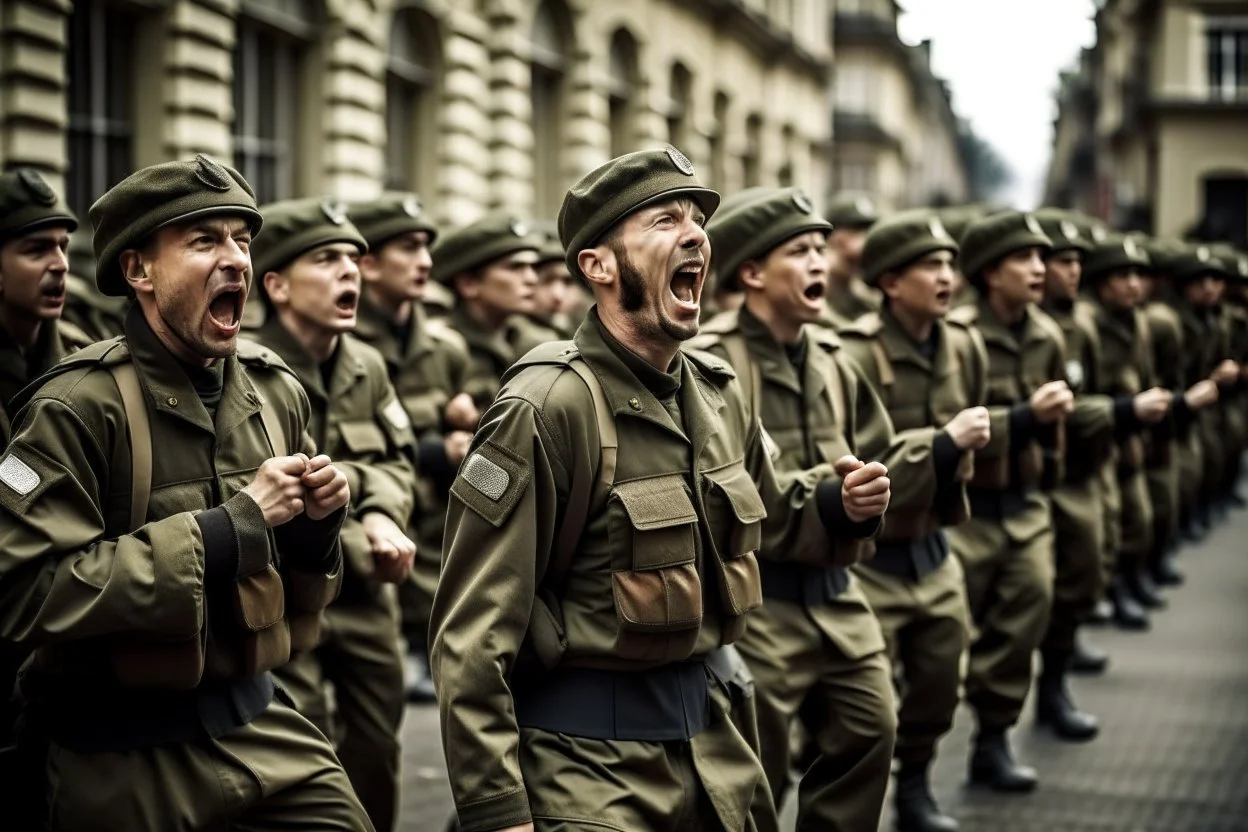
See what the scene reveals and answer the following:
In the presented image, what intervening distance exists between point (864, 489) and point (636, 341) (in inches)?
38.8

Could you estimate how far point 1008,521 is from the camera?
846cm

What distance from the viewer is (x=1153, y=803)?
8125 millimetres

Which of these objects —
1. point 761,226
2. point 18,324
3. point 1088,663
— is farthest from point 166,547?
point 1088,663

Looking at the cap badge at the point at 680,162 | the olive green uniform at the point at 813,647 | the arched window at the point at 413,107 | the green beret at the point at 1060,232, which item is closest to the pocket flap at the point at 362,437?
the olive green uniform at the point at 813,647

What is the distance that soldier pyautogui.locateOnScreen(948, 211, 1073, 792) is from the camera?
835 centimetres

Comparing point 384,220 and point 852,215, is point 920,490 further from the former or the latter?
point 852,215

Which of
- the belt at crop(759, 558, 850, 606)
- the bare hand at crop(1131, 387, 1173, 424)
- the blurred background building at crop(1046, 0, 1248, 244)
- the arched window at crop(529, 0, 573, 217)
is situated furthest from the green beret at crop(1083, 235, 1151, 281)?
the blurred background building at crop(1046, 0, 1248, 244)

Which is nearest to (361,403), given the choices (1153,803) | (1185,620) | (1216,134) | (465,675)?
(465,675)

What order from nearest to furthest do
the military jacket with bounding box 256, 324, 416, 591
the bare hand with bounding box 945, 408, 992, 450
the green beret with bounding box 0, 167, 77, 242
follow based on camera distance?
the green beret with bounding box 0, 167, 77, 242 → the bare hand with bounding box 945, 408, 992, 450 → the military jacket with bounding box 256, 324, 416, 591

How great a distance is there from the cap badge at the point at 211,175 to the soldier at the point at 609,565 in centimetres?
86

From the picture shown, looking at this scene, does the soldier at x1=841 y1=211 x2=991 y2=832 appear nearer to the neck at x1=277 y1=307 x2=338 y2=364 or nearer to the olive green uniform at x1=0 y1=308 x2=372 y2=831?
the neck at x1=277 y1=307 x2=338 y2=364

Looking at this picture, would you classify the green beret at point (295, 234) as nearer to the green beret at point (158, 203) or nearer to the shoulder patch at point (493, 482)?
the green beret at point (158, 203)

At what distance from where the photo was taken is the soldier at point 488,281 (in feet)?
31.5

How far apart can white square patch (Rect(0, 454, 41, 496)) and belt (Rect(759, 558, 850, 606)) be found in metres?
2.70
